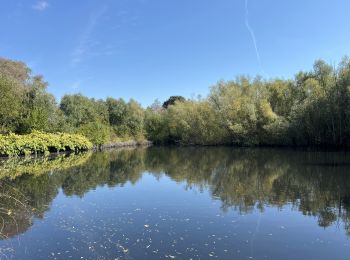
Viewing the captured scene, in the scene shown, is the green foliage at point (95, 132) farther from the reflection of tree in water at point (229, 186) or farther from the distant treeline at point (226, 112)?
the reflection of tree in water at point (229, 186)

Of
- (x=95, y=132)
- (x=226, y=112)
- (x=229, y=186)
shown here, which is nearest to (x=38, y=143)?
(x=95, y=132)

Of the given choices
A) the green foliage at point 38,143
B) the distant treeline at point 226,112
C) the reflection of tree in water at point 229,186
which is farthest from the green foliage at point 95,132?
the reflection of tree in water at point 229,186

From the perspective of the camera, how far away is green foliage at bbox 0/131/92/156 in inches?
1256

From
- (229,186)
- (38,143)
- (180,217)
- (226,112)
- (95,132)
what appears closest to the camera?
(180,217)

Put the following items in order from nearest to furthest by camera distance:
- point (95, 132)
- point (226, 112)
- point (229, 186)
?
point (229, 186) < point (226, 112) < point (95, 132)

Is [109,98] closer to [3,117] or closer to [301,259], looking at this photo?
[3,117]

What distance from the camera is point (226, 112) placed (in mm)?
53750

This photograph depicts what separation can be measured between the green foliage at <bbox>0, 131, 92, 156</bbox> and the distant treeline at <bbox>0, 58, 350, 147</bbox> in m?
3.01

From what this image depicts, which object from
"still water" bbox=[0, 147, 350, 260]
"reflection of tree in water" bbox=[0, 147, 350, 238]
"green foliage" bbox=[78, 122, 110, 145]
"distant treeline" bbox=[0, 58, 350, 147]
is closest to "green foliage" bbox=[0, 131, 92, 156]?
"distant treeline" bbox=[0, 58, 350, 147]

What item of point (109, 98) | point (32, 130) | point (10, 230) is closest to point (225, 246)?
point (10, 230)

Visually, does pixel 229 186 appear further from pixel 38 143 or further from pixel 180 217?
pixel 38 143

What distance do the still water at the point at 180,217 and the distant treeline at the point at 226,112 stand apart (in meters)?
22.1

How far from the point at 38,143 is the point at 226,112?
2803 centimetres

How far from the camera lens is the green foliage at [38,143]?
31.9 m
